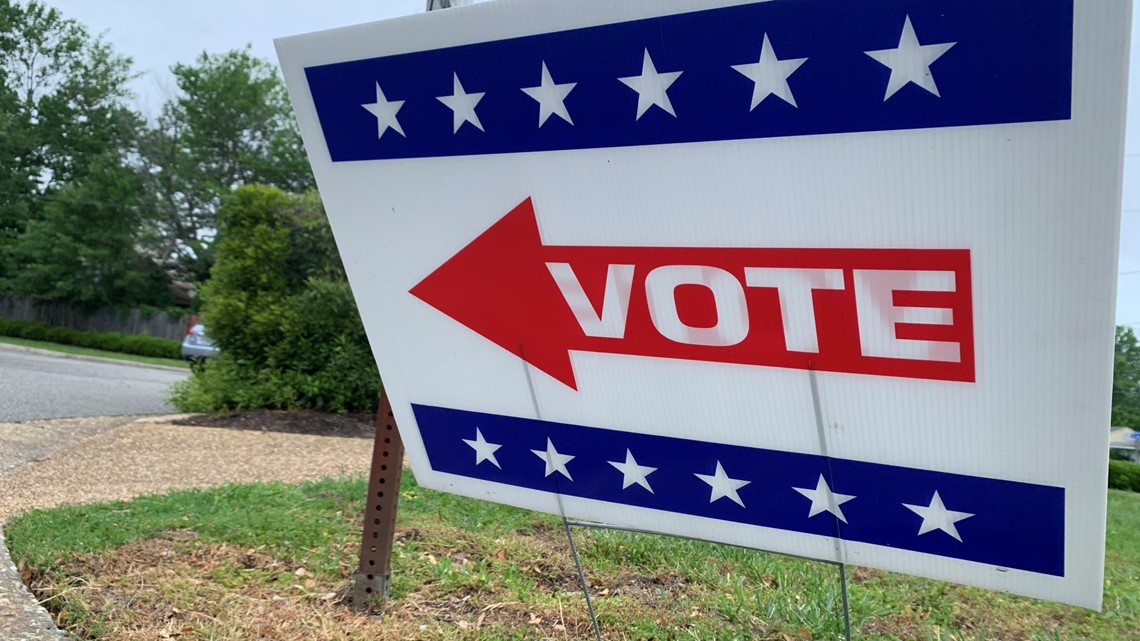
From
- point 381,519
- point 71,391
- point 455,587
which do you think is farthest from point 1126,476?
point 71,391

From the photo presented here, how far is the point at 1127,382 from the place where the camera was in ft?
26.8

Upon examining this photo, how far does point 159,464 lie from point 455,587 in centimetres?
432

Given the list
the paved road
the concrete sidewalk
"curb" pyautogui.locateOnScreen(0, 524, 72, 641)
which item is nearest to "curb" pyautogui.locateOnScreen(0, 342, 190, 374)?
the paved road

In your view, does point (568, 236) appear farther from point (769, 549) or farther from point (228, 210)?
point (228, 210)

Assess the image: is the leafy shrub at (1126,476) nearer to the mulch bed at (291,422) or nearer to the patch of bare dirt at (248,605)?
the mulch bed at (291,422)

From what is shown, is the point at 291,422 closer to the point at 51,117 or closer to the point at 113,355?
the point at 113,355

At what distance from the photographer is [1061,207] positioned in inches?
84.8

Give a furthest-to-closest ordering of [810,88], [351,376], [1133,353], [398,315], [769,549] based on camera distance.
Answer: [351,376] < [1133,353] < [398,315] < [769,549] < [810,88]

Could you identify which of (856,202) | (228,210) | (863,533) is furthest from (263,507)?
(228,210)

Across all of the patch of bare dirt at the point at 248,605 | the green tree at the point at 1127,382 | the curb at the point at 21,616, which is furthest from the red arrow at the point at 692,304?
the green tree at the point at 1127,382

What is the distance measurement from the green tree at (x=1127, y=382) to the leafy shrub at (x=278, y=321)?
754 centimetres

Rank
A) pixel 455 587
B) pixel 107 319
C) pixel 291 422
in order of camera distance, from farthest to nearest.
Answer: pixel 107 319 → pixel 291 422 → pixel 455 587

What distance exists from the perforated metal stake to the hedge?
27.6m

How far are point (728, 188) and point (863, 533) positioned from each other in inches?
43.5
